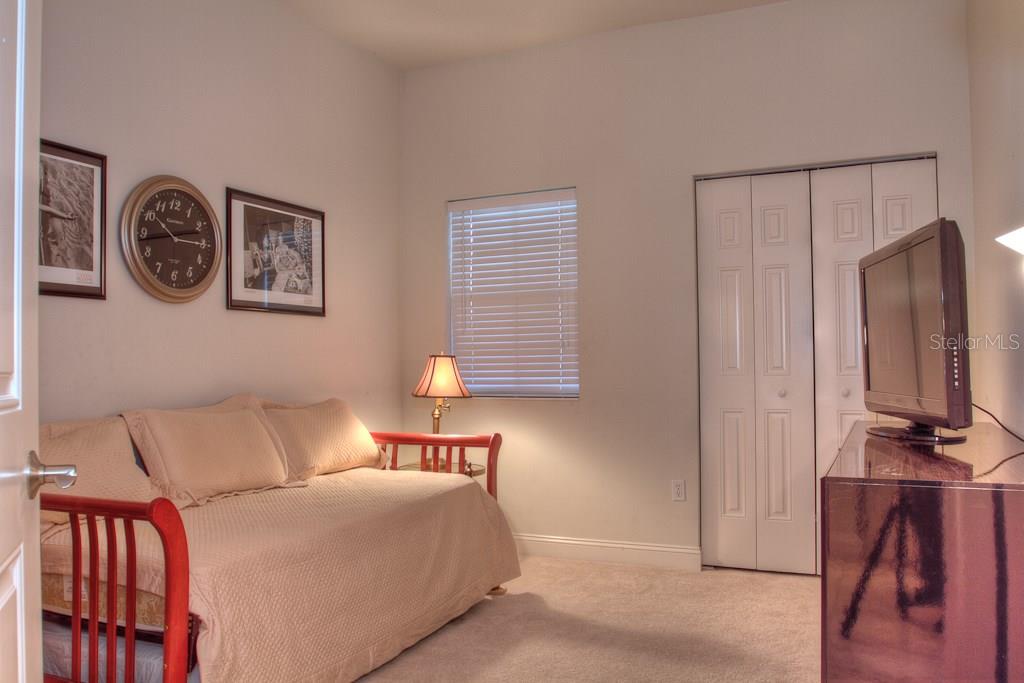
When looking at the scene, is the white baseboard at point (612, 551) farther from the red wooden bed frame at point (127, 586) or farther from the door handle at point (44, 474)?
the door handle at point (44, 474)

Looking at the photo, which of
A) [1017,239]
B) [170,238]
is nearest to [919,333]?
[1017,239]

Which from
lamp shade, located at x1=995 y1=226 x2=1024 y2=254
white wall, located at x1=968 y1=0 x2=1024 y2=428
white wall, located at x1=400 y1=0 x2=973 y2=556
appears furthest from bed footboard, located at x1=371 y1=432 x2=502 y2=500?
lamp shade, located at x1=995 y1=226 x2=1024 y2=254

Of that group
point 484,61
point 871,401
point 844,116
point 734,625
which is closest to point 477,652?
point 734,625

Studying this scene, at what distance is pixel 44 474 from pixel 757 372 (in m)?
3.15

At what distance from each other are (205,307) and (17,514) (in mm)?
2270

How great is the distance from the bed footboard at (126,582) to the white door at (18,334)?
721 mm

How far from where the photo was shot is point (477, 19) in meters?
3.68

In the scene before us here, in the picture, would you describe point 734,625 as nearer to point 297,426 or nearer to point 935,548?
point 935,548

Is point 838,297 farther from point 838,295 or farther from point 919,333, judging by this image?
point 919,333

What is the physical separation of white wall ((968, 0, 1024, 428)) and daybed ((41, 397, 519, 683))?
6.23 feet

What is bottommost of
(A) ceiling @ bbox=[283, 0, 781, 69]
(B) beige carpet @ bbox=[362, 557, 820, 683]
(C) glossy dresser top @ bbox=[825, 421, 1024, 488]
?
(B) beige carpet @ bbox=[362, 557, 820, 683]

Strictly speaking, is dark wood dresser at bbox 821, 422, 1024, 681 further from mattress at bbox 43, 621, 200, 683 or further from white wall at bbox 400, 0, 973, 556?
white wall at bbox 400, 0, 973, 556

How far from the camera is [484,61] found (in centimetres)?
414

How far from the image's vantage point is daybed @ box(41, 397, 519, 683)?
1.83 metres
